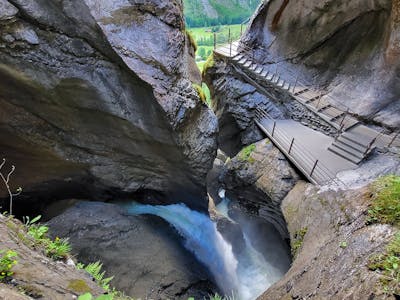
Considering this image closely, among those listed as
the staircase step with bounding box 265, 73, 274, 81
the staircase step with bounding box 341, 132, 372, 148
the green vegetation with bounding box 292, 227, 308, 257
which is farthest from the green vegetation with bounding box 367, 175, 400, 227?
the staircase step with bounding box 265, 73, 274, 81

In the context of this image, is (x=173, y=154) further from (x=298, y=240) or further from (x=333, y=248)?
(x=333, y=248)

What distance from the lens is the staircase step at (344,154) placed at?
1052cm

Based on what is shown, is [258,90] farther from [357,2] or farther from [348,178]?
[348,178]

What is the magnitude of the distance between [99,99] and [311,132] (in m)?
10.4

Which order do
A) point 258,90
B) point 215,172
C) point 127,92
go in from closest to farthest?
point 127,92 < point 258,90 < point 215,172

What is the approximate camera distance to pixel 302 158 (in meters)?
11.5

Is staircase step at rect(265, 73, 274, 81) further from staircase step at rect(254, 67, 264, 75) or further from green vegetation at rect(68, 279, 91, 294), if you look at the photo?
green vegetation at rect(68, 279, 91, 294)

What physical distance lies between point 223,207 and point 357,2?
532 inches

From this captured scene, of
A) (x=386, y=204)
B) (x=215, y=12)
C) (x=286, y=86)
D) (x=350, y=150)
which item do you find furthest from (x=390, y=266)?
(x=215, y=12)

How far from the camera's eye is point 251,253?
13.8 metres

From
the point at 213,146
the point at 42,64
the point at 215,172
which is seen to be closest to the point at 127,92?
the point at 42,64

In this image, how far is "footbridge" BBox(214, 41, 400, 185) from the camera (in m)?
10.7

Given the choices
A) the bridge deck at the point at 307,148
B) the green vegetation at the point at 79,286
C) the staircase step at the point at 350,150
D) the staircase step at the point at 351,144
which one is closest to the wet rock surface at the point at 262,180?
the bridge deck at the point at 307,148

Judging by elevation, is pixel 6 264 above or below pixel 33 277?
above
